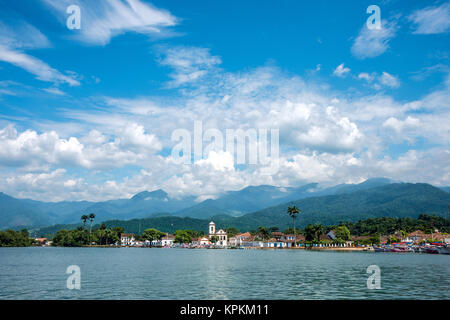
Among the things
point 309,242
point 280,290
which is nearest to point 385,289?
point 280,290

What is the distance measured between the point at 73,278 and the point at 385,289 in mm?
38057

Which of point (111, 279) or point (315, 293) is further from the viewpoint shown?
point (111, 279)

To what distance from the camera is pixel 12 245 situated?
198875 mm

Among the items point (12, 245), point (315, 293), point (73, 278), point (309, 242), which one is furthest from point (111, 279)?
point (12, 245)

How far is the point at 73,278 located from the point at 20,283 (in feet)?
21.9
